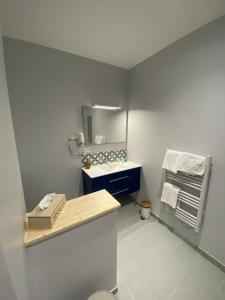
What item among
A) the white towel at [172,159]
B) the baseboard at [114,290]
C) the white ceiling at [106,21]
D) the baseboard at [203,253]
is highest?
the white ceiling at [106,21]

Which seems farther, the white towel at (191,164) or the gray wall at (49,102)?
the gray wall at (49,102)

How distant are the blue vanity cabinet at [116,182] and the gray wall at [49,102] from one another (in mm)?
323

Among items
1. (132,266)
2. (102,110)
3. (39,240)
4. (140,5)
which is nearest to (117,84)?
(102,110)

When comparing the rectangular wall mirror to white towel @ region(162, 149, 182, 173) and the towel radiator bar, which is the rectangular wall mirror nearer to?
white towel @ region(162, 149, 182, 173)

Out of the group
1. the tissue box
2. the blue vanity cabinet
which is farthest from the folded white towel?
the blue vanity cabinet

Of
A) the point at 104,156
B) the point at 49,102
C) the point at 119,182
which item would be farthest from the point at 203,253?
the point at 49,102

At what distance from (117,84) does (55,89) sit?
3.40ft

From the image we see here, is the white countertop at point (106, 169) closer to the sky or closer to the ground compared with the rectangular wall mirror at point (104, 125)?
closer to the ground

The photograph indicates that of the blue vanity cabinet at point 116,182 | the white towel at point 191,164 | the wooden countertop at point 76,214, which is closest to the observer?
the wooden countertop at point 76,214

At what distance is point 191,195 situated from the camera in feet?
5.22

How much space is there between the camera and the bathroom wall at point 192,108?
1.33 metres

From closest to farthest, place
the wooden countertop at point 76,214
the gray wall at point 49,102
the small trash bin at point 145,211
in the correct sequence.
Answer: the wooden countertop at point 76,214 → the gray wall at point 49,102 → the small trash bin at point 145,211

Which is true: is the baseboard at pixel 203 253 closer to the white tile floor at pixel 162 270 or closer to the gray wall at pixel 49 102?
the white tile floor at pixel 162 270

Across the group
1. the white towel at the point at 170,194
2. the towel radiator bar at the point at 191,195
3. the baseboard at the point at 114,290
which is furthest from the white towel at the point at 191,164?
the baseboard at the point at 114,290
